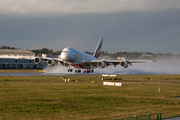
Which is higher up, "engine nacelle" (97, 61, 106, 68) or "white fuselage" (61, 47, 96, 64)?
"white fuselage" (61, 47, 96, 64)

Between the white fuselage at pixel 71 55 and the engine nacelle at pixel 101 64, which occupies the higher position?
the white fuselage at pixel 71 55

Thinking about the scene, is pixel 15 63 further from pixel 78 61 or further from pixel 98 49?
pixel 78 61

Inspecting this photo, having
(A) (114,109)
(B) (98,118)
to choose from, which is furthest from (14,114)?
(A) (114,109)

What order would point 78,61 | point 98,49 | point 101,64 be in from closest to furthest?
point 78,61 < point 101,64 < point 98,49

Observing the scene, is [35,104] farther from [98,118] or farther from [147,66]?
[147,66]

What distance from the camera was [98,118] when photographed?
759 inches

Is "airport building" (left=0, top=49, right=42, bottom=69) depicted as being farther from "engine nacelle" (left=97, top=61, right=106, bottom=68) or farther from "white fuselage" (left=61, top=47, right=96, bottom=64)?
"engine nacelle" (left=97, top=61, right=106, bottom=68)

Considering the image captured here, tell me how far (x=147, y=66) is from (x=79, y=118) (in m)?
93.6

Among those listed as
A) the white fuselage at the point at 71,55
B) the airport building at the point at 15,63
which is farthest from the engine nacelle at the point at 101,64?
the airport building at the point at 15,63

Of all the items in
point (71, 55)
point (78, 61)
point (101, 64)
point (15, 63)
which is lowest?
point (101, 64)

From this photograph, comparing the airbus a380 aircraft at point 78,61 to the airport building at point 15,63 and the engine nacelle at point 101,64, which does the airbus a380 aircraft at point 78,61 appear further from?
the airport building at point 15,63

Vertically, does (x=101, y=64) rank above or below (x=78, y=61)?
below

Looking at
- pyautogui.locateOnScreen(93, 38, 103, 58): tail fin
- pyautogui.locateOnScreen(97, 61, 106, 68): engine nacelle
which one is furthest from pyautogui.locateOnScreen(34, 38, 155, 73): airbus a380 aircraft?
pyautogui.locateOnScreen(93, 38, 103, 58): tail fin

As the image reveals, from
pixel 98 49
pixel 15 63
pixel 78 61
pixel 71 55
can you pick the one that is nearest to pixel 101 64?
pixel 78 61
